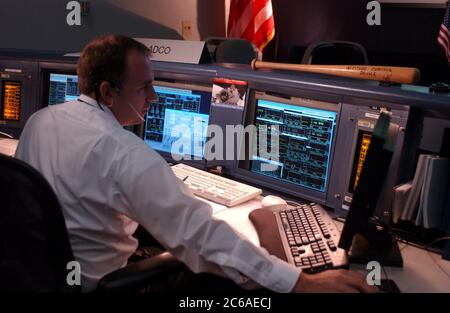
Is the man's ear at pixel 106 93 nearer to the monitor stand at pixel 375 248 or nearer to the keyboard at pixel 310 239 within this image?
the keyboard at pixel 310 239

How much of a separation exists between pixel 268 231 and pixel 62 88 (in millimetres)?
1363

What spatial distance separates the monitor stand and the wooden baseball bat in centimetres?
50

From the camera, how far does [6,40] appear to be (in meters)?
2.54

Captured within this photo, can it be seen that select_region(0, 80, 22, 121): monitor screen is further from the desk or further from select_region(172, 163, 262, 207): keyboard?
the desk

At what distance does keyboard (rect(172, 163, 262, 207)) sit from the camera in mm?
1562

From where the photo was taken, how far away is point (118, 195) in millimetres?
1063

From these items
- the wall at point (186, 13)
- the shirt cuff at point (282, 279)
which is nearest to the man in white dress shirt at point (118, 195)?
the shirt cuff at point (282, 279)

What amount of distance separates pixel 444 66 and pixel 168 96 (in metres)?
2.39

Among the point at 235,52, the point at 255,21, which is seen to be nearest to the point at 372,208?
the point at 235,52

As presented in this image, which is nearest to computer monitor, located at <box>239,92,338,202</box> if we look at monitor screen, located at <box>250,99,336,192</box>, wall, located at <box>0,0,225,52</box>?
monitor screen, located at <box>250,99,336,192</box>

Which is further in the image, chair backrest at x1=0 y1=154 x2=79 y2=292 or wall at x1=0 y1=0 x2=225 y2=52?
wall at x1=0 y1=0 x2=225 y2=52

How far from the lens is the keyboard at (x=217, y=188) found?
1562mm
